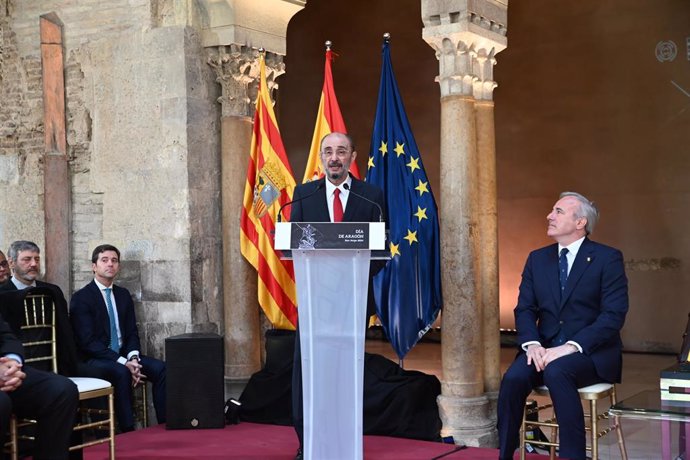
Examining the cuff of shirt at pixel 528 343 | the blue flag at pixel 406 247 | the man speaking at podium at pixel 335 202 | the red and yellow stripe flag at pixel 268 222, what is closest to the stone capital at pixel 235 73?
the red and yellow stripe flag at pixel 268 222

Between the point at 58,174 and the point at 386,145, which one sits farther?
the point at 58,174

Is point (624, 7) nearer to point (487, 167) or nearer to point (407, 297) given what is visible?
point (487, 167)

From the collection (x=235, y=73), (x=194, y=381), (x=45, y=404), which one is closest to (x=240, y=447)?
(x=194, y=381)

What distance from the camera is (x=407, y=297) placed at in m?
6.01

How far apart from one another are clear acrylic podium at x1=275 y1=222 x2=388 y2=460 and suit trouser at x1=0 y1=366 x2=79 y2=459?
107 cm

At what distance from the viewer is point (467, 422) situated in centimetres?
587

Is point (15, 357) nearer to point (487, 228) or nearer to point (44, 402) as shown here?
point (44, 402)

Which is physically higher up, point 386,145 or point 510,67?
point 510,67

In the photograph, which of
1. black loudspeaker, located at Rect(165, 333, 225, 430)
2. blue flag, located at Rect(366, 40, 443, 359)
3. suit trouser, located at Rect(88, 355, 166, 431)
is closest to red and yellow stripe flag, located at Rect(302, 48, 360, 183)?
blue flag, located at Rect(366, 40, 443, 359)

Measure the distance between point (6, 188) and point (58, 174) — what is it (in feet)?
1.74

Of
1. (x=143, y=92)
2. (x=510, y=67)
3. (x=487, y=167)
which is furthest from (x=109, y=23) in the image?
(x=510, y=67)

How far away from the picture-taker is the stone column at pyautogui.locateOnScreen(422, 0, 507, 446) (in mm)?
5879

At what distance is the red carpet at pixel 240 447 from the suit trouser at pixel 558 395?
2.42 feet

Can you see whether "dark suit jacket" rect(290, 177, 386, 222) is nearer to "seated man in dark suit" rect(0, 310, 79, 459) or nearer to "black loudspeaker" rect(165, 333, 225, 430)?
"seated man in dark suit" rect(0, 310, 79, 459)
